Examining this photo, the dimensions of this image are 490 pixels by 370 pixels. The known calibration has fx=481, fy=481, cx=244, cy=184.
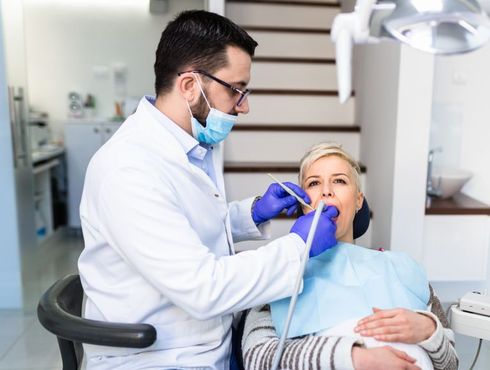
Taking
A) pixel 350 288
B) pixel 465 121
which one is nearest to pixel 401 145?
pixel 465 121

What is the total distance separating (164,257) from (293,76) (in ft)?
9.16

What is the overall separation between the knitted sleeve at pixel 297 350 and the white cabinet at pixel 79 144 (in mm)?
3287

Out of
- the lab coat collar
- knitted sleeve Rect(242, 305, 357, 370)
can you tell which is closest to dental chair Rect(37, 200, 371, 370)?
knitted sleeve Rect(242, 305, 357, 370)

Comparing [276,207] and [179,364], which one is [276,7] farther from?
[179,364]

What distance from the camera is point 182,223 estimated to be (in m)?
1.03

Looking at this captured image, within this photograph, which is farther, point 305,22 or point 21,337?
point 305,22

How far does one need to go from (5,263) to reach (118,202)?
2.22 meters

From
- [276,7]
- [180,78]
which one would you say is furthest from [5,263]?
[276,7]

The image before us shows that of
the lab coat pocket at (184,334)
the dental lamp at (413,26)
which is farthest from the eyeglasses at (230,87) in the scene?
the lab coat pocket at (184,334)

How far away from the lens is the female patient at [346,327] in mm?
1037

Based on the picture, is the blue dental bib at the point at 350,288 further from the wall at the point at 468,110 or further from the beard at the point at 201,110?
the wall at the point at 468,110

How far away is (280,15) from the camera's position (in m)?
3.98

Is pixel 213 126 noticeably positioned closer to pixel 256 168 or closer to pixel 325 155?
pixel 325 155

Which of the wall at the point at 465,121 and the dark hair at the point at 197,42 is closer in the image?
the dark hair at the point at 197,42
